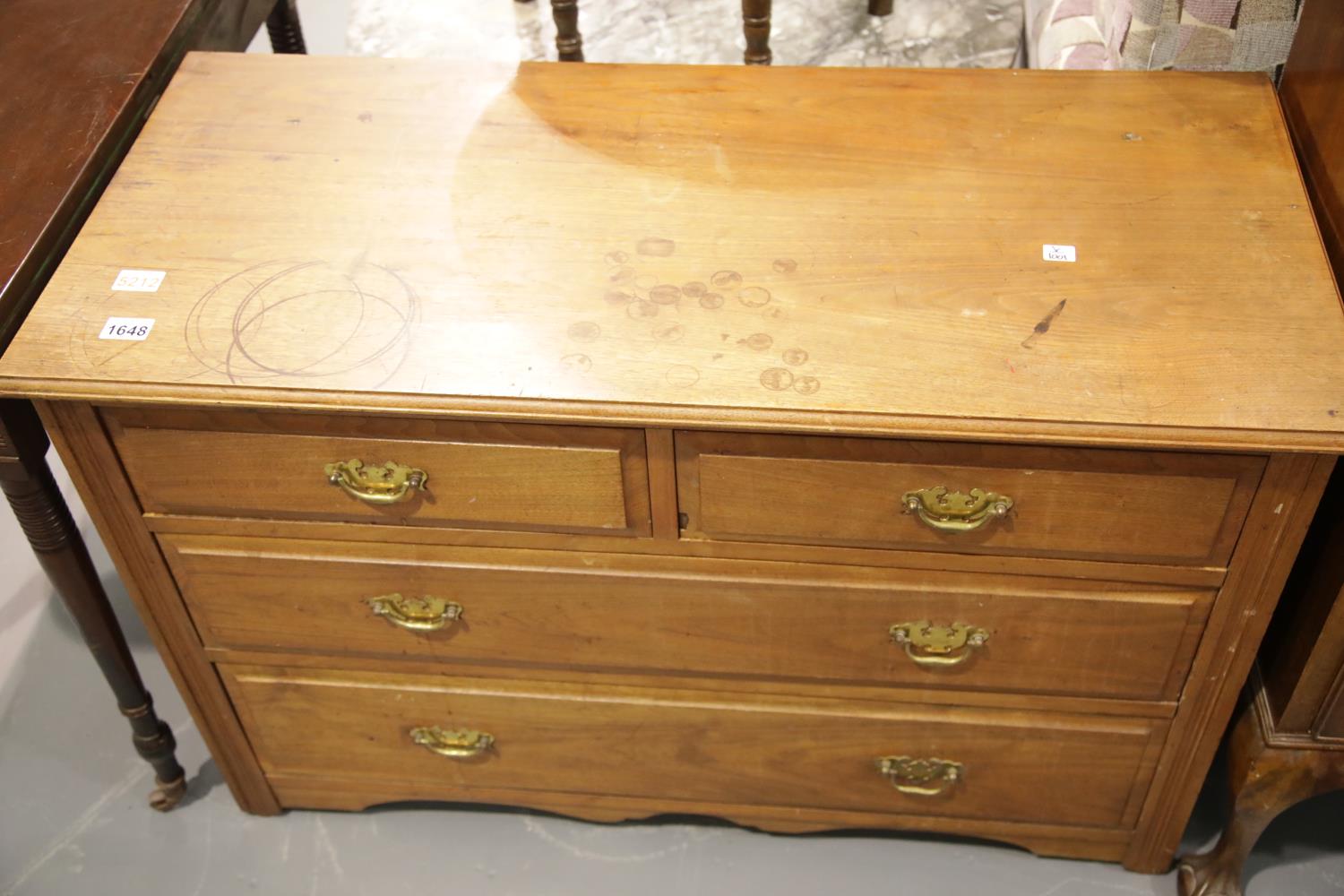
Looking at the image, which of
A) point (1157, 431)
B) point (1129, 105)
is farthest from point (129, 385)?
point (1129, 105)

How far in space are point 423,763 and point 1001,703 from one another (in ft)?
2.46

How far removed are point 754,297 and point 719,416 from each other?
156 millimetres

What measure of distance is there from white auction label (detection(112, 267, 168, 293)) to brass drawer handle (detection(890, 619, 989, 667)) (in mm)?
857

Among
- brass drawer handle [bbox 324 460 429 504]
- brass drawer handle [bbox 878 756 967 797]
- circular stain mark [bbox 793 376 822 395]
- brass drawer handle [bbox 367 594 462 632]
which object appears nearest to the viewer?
circular stain mark [bbox 793 376 822 395]

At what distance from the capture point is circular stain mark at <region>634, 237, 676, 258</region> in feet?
3.99

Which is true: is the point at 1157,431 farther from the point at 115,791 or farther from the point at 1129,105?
the point at 115,791

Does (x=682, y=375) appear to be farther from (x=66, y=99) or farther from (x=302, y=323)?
(x=66, y=99)

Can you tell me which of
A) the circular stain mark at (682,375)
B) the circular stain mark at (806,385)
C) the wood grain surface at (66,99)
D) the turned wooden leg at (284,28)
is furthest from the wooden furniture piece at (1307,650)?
the turned wooden leg at (284,28)

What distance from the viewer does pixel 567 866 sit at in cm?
161

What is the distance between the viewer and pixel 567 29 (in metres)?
2.08

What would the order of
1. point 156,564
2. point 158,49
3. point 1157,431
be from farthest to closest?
1. point 158,49
2. point 156,564
3. point 1157,431

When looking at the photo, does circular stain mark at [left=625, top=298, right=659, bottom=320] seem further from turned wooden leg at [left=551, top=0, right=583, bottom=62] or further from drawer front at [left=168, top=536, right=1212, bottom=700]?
turned wooden leg at [left=551, top=0, right=583, bottom=62]

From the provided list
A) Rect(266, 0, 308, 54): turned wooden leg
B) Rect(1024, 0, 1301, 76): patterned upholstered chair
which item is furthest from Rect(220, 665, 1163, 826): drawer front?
Rect(266, 0, 308, 54): turned wooden leg

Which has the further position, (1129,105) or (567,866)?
(567,866)
